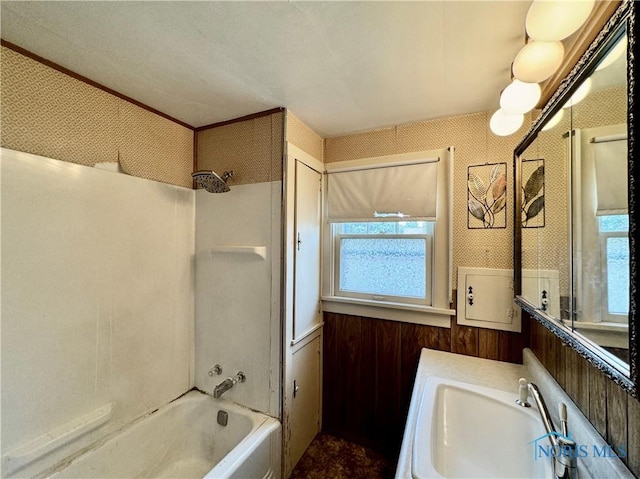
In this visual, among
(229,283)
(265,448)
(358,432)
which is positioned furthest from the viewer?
(358,432)

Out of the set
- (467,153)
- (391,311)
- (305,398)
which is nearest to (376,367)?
(391,311)

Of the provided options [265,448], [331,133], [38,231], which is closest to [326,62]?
[331,133]

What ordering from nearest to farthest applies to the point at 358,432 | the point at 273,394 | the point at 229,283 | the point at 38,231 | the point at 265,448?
the point at 38,231 → the point at 265,448 → the point at 273,394 → the point at 229,283 → the point at 358,432

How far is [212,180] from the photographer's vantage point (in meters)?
1.55

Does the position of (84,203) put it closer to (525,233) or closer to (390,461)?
(525,233)

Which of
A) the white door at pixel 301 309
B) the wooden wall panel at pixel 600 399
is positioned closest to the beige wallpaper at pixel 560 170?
the wooden wall panel at pixel 600 399

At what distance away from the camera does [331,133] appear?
6.38ft

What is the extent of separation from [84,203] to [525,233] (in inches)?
89.0

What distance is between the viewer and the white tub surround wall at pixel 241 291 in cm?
159

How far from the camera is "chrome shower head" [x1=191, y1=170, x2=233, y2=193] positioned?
1.49 metres

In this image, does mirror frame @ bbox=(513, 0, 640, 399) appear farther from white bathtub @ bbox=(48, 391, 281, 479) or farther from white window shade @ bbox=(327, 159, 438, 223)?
white bathtub @ bbox=(48, 391, 281, 479)

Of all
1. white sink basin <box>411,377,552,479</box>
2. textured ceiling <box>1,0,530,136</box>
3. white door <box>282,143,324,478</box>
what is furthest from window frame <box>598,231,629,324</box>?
white door <box>282,143,324,478</box>

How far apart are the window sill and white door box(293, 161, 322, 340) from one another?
0.48 ft

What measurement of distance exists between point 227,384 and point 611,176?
1.99 metres
